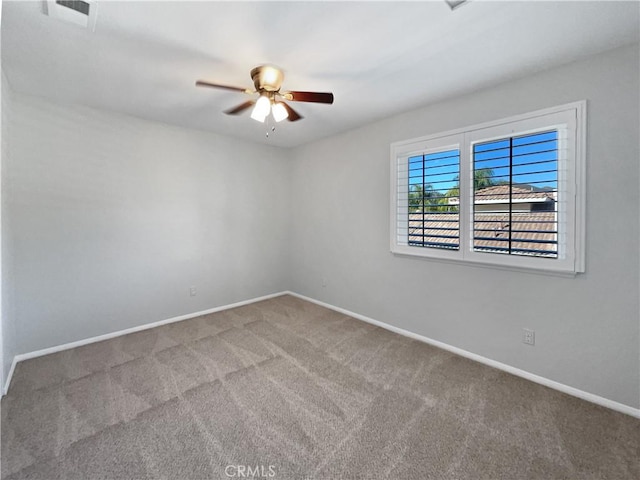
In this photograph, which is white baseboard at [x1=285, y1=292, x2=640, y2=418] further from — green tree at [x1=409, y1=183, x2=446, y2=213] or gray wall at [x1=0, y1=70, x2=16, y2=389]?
gray wall at [x1=0, y1=70, x2=16, y2=389]

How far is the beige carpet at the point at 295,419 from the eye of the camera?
5.15ft

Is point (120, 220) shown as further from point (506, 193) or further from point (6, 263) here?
point (506, 193)

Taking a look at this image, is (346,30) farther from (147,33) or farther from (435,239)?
(435,239)

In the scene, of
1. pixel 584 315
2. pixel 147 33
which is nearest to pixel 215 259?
pixel 147 33

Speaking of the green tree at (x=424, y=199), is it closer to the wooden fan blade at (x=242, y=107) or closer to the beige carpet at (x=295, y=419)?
the beige carpet at (x=295, y=419)

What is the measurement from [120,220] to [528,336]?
13.8 ft

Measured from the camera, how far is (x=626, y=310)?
1.97 meters

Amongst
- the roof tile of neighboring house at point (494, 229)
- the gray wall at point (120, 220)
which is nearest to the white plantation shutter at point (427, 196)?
the roof tile of neighboring house at point (494, 229)

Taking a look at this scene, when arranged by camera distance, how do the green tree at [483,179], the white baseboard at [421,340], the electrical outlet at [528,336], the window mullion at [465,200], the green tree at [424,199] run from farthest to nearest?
the green tree at [424,199], the window mullion at [465,200], the green tree at [483,179], the electrical outlet at [528,336], the white baseboard at [421,340]

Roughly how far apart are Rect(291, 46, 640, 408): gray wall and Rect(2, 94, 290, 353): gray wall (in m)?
1.54

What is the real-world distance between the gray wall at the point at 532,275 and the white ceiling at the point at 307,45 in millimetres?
210

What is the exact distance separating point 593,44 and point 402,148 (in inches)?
62.7

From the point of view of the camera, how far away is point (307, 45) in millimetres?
1896

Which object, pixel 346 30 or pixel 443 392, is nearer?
pixel 346 30
